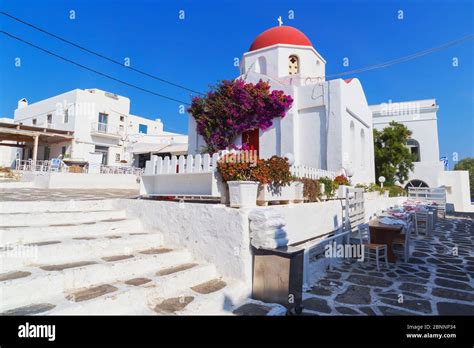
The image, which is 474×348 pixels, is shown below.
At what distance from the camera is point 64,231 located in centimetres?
434

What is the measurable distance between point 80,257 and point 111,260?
1.45 ft

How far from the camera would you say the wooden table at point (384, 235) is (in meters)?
5.96

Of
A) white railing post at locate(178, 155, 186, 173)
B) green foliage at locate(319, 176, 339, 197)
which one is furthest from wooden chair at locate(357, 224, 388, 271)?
white railing post at locate(178, 155, 186, 173)

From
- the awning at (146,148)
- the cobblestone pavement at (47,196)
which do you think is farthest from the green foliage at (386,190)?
the awning at (146,148)

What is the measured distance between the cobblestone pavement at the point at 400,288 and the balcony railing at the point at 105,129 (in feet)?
79.6

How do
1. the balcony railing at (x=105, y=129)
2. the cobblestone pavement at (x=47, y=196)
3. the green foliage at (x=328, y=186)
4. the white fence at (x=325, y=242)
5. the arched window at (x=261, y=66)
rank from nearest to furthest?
the white fence at (x=325, y=242) < the cobblestone pavement at (x=47, y=196) < the green foliage at (x=328, y=186) < the arched window at (x=261, y=66) < the balcony railing at (x=105, y=129)

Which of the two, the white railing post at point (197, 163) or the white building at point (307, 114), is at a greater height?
the white building at point (307, 114)

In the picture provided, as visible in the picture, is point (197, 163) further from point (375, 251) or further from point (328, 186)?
point (375, 251)

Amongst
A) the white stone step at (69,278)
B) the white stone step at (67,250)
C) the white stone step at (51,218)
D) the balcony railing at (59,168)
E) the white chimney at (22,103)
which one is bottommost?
the white stone step at (69,278)

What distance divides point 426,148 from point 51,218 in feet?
95.4

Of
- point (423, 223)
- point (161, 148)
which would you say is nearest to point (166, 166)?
point (423, 223)

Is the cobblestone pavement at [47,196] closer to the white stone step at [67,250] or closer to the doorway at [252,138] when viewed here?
the white stone step at [67,250]
